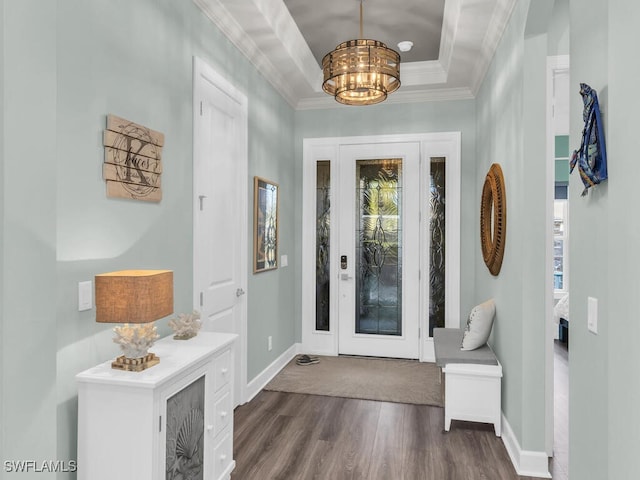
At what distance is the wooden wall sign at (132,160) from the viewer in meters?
1.90

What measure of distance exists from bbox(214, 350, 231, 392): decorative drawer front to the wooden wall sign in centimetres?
88

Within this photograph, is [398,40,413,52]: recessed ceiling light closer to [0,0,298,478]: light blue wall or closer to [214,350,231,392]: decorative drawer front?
[0,0,298,478]: light blue wall

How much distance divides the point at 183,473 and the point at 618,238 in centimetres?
183

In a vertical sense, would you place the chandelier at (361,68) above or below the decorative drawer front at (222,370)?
above

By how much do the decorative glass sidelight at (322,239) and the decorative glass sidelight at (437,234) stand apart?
1.12 meters

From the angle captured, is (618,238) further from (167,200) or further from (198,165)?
(198,165)

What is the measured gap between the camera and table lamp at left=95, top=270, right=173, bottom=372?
5.45 ft

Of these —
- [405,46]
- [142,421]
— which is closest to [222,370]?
[142,421]

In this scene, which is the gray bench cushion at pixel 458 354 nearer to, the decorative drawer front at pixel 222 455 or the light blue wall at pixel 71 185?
the decorative drawer front at pixel 222 455

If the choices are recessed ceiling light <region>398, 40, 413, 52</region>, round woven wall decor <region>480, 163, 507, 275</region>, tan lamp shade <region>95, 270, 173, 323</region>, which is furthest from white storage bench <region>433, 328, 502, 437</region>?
recessed ceiling light <region>398, 40, 413, 52</region>

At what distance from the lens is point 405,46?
155 inches

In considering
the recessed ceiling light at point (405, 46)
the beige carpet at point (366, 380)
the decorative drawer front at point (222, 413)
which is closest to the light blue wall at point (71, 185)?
the decorative drawer front at point (222, 413)

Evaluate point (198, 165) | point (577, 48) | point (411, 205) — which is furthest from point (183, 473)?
point (411, 205)

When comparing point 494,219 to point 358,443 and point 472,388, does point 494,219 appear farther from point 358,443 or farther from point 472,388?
point 358,443
